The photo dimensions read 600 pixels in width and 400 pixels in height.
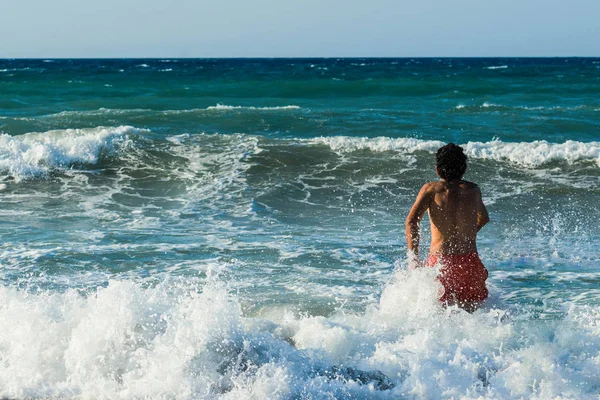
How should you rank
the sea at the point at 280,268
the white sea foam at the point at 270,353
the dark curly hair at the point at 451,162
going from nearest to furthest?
the white sea foam at the point at 270,353 < the sea at the point at 280,268 < the dark curly hair at the point at 451,162

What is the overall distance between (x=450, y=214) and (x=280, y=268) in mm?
2277

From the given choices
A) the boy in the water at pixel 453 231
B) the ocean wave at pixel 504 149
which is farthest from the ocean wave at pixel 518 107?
the boy in the water at pixel 453 231

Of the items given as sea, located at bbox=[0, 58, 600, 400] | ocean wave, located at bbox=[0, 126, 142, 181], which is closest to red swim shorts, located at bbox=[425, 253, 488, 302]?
sea, located at bbox=[0, 58, 600, 400]

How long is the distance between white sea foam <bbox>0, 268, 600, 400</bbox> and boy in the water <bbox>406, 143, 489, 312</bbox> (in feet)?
0.44

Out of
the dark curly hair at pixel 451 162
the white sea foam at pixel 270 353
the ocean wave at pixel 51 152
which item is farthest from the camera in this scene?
the ocean wave at pixel 51 152

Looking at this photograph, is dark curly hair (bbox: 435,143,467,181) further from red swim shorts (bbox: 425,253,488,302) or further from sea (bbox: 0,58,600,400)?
sea (bbox: 0,58,600,400)

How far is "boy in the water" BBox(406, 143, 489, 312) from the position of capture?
5.09 metres

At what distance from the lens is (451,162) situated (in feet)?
16.4

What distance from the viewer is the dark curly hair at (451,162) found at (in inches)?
196

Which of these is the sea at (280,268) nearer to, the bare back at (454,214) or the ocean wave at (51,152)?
the ocean wave at (51,152)

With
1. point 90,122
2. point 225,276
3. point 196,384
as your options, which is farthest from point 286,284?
point 90,122

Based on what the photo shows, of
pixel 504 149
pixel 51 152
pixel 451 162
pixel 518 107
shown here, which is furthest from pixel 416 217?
pixel 518 107

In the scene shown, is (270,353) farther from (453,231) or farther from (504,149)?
(504,149)

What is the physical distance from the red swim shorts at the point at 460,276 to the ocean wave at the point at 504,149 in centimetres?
872
